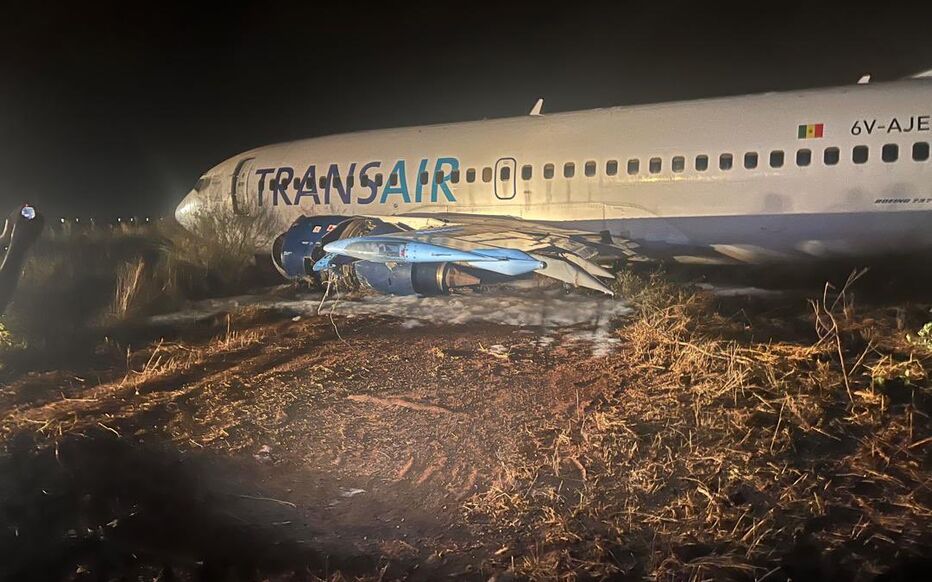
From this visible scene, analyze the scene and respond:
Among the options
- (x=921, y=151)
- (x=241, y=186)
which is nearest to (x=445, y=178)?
(x=241, y=186)

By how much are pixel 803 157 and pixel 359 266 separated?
7045 mm

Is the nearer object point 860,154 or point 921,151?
point 921,151

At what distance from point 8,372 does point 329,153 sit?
27.7ft

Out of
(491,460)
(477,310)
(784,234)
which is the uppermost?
(784,234)

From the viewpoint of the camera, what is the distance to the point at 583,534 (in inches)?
128

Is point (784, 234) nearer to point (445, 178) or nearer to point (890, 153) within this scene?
point (890, 153)

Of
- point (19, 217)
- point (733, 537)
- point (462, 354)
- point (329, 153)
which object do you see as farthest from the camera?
point (329, 153)

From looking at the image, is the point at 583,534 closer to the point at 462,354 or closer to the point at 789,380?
the point at 789,380

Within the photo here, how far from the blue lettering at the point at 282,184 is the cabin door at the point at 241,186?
2.64 ft

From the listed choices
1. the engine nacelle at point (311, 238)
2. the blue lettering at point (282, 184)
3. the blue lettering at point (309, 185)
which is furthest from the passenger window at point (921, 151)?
the blue lettering at point (282, 184)

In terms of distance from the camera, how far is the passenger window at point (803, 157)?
9232 millimetres

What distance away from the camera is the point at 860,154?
8922 mm

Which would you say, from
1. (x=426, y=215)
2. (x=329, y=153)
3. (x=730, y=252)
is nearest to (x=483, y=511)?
(x=730, y=252)

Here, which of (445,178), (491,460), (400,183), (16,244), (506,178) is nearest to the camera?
(491,460)
